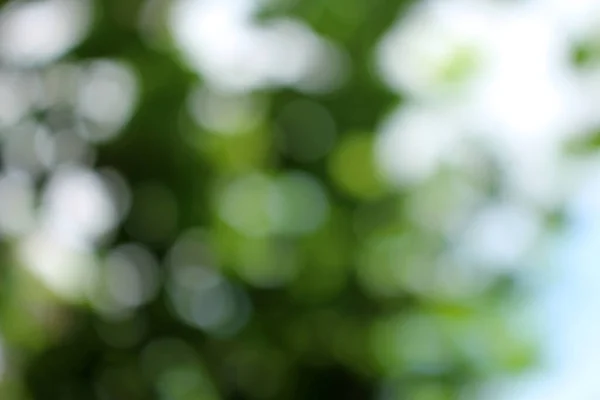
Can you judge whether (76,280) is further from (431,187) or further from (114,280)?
(431,187)

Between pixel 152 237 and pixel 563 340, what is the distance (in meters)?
0.28

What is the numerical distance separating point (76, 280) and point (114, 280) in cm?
3

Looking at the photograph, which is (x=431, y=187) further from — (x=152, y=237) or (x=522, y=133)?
(x=152, y=237)

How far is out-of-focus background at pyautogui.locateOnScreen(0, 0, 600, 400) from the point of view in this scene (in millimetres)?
568

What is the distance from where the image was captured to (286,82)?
589 millimetres

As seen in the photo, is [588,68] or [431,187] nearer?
[588,68]

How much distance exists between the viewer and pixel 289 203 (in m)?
0.59

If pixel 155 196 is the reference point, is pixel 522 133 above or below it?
above

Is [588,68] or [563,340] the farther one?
[563,340]

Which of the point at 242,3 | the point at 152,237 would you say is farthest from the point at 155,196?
the point at 242,3

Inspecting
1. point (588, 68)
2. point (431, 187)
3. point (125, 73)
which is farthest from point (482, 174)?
point (125, 73)

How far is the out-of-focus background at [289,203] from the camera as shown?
1.86 ft

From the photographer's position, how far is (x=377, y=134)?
61 cm

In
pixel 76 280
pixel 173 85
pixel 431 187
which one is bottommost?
pixel 76 280
